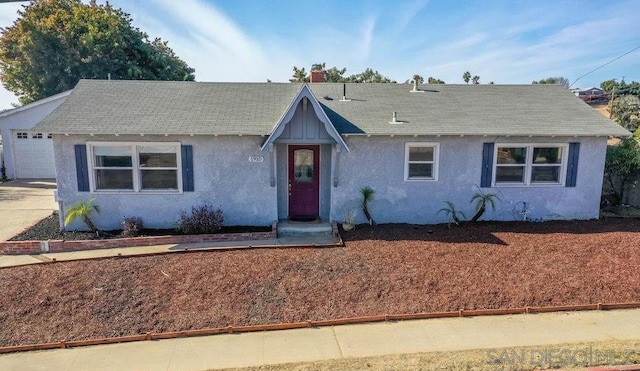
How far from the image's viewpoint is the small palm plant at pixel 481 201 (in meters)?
11.5

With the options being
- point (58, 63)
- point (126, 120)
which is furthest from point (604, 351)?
point (58, 63)

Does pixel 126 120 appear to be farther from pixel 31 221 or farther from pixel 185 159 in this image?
pixel 31 221

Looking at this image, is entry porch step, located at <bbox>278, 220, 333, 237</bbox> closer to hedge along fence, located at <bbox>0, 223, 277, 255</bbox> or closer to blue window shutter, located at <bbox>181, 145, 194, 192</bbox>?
hedge along fence, located at <bbox>0, 223, 277, 255</bbox>

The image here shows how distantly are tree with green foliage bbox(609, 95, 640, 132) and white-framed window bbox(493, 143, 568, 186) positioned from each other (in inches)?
820

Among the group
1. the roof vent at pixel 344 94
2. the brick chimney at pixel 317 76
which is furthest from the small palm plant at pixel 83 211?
the brick chimney at pixel 317 76

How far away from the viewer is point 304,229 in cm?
1095

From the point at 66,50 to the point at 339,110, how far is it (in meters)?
24.3

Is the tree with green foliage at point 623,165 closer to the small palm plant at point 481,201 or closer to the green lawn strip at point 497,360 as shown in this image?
the small palm plant at point 481,201

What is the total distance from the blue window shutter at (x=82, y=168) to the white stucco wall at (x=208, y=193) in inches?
5.5

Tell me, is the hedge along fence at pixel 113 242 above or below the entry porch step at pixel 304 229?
below

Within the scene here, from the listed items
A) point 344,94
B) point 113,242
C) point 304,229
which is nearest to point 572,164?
point 344,94

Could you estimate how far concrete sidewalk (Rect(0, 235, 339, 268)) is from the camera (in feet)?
30.0

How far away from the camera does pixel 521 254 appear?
362 inches

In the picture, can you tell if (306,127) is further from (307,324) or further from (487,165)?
(307,324)
